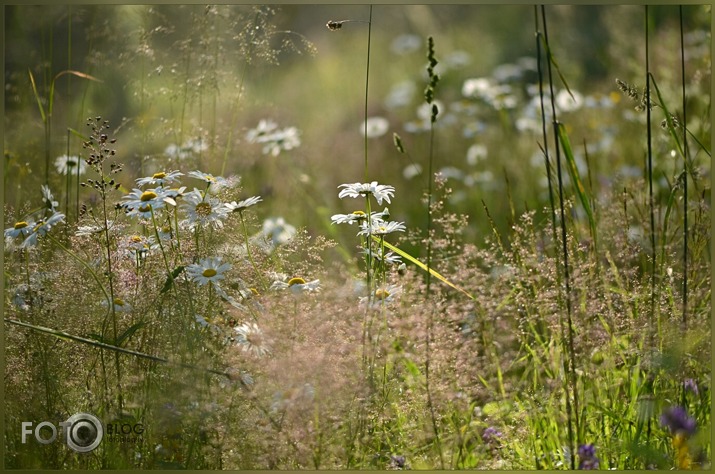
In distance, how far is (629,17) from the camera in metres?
4.75

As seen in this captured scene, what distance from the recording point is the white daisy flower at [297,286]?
229cm

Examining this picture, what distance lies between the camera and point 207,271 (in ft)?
7.36

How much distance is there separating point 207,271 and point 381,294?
0.44 meters

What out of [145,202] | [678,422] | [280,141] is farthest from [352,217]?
[280,141]

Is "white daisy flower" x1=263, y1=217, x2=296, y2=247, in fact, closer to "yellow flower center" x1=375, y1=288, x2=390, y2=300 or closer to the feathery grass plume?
"yellow flower center" x1=375, y1=288, x2=390, y2=300

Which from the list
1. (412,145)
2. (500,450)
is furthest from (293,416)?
(412,145)

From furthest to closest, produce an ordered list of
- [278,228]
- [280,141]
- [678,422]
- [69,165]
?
1. [280,141]
2. [278,228]
3. [69,165]
4. [678,422]

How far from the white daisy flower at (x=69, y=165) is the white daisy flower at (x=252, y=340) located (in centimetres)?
81

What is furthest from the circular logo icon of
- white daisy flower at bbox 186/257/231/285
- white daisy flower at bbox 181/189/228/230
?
white daisy flower at bbox 181/189/228/230

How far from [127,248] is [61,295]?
21cm

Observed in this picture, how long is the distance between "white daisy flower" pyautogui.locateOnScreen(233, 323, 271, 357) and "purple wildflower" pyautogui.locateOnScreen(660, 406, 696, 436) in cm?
95

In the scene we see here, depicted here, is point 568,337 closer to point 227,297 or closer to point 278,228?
point 227,297

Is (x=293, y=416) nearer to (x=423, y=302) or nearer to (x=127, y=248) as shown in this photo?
(x=423, y=302)
